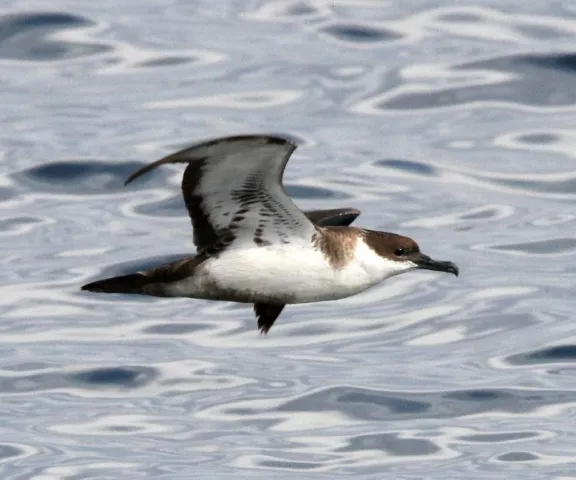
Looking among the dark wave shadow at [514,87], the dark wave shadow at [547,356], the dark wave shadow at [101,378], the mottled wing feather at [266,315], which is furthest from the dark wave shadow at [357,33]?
the mottled wing feather at [266,315]

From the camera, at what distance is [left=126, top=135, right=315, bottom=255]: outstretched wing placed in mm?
10867

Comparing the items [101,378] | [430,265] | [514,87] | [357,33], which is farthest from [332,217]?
[357,33]

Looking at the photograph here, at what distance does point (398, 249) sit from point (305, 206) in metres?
12.0

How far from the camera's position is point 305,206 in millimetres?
24312

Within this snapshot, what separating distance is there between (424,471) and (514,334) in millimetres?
2987

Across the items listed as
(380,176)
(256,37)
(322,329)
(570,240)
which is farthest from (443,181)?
(256,37)

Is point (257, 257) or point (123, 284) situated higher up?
point (257, 257)

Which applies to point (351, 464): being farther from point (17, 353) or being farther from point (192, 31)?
point (192, 31)

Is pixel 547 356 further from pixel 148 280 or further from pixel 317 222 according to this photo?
pixel 148 280

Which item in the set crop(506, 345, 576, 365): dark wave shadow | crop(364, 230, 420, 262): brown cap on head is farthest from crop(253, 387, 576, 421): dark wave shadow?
crop(364, 230, 420, 262): brown cap on head

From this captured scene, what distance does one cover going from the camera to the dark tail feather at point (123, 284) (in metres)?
11.7

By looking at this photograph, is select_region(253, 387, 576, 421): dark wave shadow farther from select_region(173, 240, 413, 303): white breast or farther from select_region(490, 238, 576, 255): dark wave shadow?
select_region(173, 240, 413, 303): white breast

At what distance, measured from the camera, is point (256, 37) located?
3784 cm

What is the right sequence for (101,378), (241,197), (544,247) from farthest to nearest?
(544,247) < (101,378) < (241,197)
